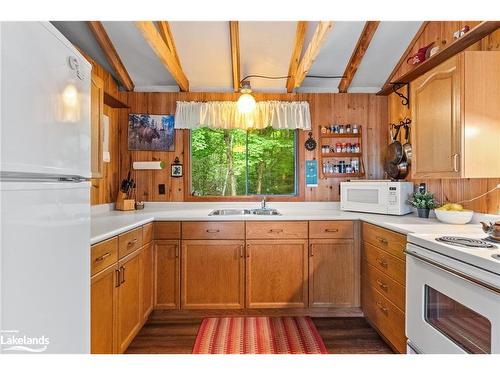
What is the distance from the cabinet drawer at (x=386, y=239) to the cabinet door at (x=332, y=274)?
21 cm

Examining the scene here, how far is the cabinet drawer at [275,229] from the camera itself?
2.46 m

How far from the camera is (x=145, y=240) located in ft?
7.36

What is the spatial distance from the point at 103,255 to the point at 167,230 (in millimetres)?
903

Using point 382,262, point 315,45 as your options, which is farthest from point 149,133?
point 382,262

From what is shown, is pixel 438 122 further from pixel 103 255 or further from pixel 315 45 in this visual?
pixel 103 255

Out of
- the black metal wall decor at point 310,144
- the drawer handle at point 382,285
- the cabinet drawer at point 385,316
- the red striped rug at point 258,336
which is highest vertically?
the black metal wall decor at point 310,144

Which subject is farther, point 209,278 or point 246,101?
point 246,101

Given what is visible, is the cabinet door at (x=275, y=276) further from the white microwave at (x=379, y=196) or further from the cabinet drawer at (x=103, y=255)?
the cabinet drawer at (x=103, y=255)

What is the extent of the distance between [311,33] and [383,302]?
2336 millimetres

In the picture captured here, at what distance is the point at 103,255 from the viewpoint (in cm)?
154

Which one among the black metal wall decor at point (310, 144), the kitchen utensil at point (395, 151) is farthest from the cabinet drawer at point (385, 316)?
the black metal wall decor at point (310, 144)

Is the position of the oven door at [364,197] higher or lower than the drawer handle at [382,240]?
higher

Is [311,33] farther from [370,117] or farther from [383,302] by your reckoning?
[383,302]
